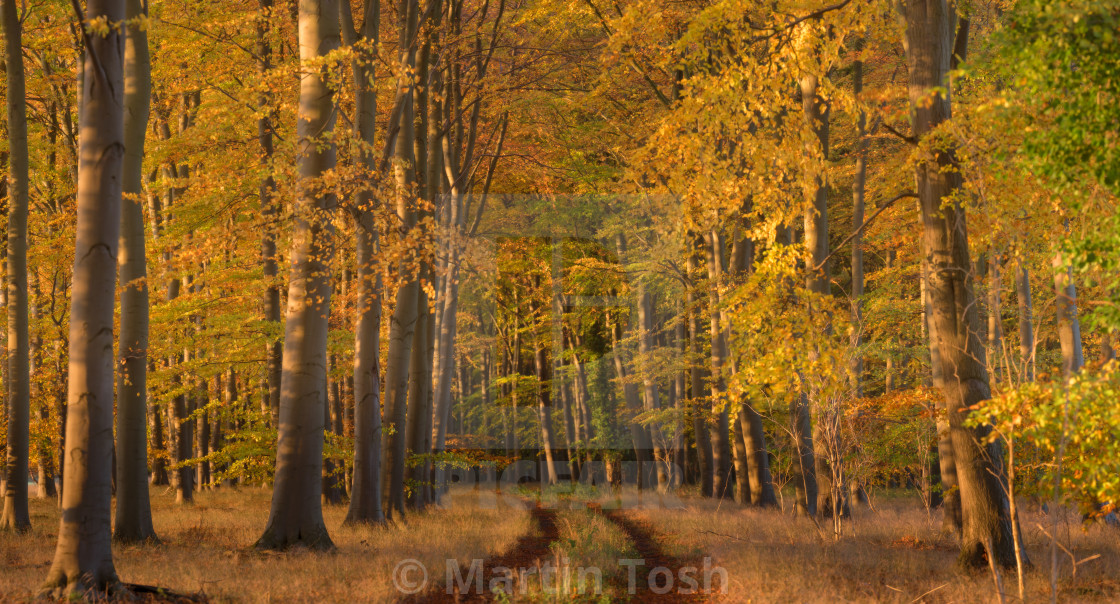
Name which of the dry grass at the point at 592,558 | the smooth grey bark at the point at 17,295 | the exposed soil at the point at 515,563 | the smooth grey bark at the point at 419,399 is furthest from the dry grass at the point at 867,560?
the smooth grey bark at the point at 17,295

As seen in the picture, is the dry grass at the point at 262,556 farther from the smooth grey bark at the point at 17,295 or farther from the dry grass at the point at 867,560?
the dry grass at the point at 867,560

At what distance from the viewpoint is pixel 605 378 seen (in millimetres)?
38688

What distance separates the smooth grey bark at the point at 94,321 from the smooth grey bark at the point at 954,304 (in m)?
8.39

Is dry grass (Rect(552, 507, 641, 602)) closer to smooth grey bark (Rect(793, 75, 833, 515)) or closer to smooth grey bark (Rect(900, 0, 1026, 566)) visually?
smooth grey bark (Rect(793, 75, 833, 515))

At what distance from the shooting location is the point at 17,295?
13930mm

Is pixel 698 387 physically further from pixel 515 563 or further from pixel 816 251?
pixel 515 563

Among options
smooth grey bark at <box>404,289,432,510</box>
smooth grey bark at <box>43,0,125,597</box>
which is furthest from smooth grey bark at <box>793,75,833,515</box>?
smooth grey bark at <box>43,0,125,597</box>

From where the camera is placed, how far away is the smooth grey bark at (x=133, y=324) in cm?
1251

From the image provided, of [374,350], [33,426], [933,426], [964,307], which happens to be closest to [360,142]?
[374,350]

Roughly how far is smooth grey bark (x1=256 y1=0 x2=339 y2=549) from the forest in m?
0.06

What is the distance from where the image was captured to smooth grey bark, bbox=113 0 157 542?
1251 centimetres

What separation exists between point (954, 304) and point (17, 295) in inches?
554

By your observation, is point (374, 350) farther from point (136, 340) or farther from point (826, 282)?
point (826, 282)

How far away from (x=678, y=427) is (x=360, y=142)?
736 inches
